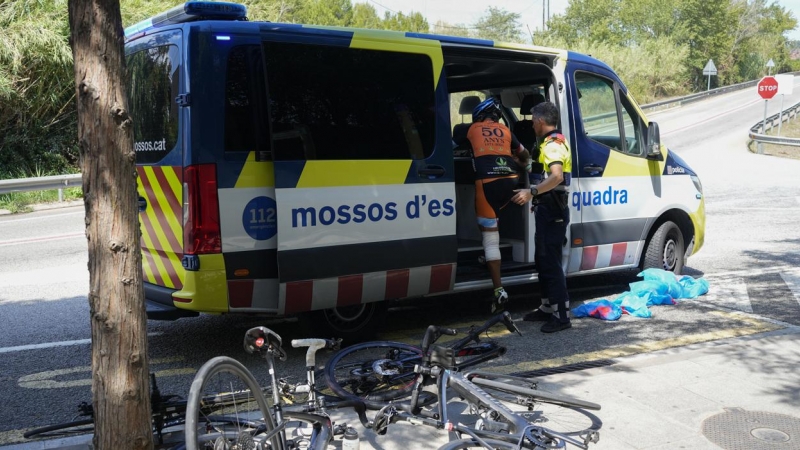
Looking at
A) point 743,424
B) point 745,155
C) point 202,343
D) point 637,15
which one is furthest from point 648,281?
point 637,15

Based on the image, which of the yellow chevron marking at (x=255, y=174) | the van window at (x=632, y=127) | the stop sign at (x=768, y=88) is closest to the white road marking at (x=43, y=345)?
the yellow chevron marking at (x=255, y=174)

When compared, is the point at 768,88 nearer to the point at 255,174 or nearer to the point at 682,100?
the point at 682,100

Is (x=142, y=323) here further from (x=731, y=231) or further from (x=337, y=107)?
(x=731, y=231)

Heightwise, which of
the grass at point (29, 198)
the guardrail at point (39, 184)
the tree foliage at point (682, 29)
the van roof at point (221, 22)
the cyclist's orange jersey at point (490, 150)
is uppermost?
the tree foliage at point (682, 29)

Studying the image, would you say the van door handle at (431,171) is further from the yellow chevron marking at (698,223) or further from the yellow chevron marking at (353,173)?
the yellow chevron marking at (698,223)

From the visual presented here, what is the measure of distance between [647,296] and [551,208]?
162 centimetres

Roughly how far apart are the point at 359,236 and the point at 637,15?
82.5m

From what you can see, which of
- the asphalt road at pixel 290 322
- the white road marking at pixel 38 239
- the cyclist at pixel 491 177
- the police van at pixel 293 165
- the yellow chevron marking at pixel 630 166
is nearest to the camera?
the police van at pixel 293 165

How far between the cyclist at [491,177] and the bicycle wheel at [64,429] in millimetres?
3627

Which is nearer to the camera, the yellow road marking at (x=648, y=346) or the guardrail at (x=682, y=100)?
the yellow road marking at (x=648, y=346)

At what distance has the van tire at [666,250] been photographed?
312 inches

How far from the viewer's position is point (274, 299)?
211 inches

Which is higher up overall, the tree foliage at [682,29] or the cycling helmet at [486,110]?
Answer: the tree foliage at [682,29]

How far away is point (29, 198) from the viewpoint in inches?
616
